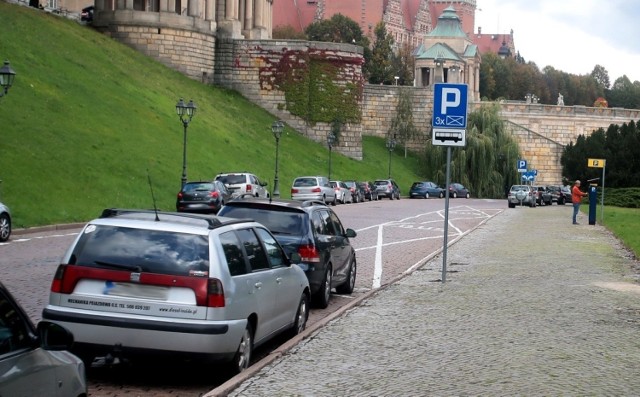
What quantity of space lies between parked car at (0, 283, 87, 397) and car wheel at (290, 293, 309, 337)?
247 inches

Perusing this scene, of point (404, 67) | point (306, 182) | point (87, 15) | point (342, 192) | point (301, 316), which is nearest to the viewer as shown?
point (301, 316)

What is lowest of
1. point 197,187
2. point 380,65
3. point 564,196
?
point 564,196

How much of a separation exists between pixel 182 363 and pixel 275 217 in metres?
5.85

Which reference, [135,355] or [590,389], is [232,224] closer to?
[135,355]

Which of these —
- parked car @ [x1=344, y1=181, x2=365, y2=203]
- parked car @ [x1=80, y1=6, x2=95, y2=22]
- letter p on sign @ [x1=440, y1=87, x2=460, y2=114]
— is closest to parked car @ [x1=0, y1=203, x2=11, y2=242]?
letter p on sign @ [x1=440, y1=87, x2=460, y2=114]

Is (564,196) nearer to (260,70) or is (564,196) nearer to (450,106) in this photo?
(260,70)

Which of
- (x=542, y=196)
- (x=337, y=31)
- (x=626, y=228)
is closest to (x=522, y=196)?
(x=542, y=196)

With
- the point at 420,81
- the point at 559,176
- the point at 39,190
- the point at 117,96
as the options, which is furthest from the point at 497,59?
the point at 39,190

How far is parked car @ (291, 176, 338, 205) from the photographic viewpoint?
5512 cm

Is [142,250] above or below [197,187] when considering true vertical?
above

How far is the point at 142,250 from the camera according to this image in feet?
31.9

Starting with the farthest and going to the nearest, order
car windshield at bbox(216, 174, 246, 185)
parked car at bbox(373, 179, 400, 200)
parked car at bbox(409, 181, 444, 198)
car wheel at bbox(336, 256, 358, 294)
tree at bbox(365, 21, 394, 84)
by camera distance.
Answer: tree at bbox(365, 21, 394, 84)
parked car at bbox(409, 181, 444, 198)
parked car at bbox(373, 179, 400, 200)
car windshield at bbox(216, 174, 246, 185)
car wheel at bbox(336, 256, 358, 294)

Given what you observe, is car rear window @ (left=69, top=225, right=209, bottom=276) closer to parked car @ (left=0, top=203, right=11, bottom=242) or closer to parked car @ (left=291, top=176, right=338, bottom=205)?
parked car @ (left=0, top=203, right=11, bottom=242)

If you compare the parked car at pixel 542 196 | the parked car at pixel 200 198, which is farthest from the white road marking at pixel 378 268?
the parked car at pixel 542 196
